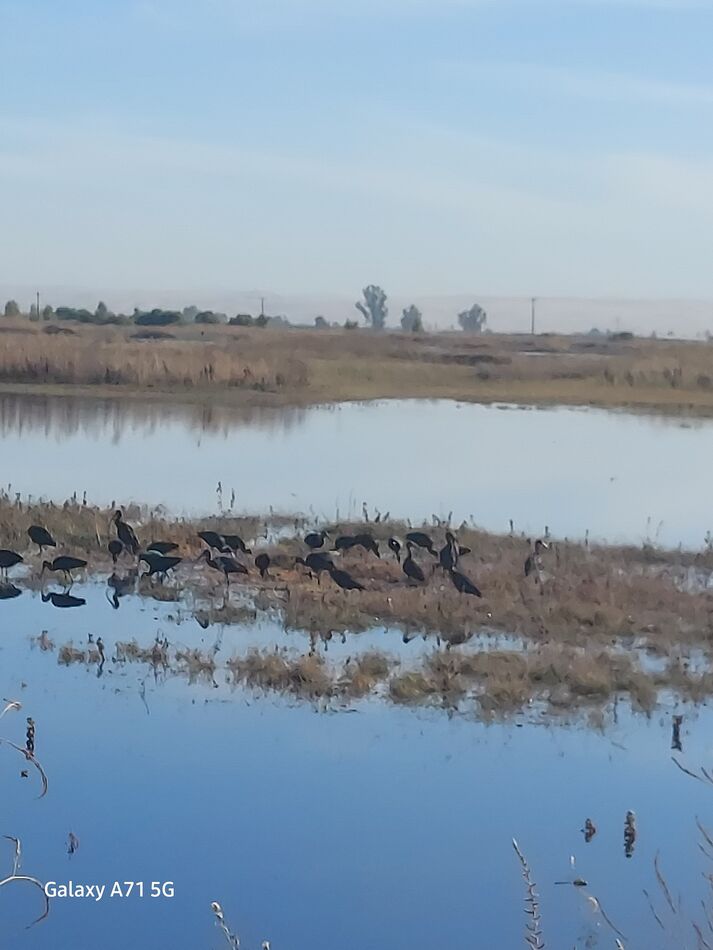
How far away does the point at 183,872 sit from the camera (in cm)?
558

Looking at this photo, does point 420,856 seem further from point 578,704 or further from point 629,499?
point 629,499

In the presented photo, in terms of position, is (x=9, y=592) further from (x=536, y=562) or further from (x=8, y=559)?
(x=536, y=562)

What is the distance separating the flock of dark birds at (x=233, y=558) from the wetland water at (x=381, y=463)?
2.33m

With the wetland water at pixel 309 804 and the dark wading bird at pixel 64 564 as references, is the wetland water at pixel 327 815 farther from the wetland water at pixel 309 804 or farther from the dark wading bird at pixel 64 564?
the dark wading bird at pixel 64 564

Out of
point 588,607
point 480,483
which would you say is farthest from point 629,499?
point 588,607

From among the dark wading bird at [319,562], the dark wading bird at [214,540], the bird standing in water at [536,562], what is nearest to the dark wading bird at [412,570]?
the dark wading bird at [319,562]

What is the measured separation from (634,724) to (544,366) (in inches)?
1147

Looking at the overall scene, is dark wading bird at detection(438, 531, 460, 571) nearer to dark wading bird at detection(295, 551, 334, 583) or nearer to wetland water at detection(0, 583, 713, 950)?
dark wading bird at detection(295, 551, 334, 583)

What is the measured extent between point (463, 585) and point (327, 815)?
3.71m

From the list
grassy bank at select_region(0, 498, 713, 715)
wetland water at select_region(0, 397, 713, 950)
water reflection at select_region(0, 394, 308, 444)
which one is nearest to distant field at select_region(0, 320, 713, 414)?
water reflection at select_region(0, 394, 308, 444)

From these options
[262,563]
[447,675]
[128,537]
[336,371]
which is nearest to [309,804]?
[447,675]

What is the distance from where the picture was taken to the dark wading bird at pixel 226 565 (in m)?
10.0

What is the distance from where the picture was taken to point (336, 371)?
3312 cm

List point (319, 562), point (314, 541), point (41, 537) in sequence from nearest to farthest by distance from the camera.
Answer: point (319, 562) < point (41, 537) < point (314, 541)
